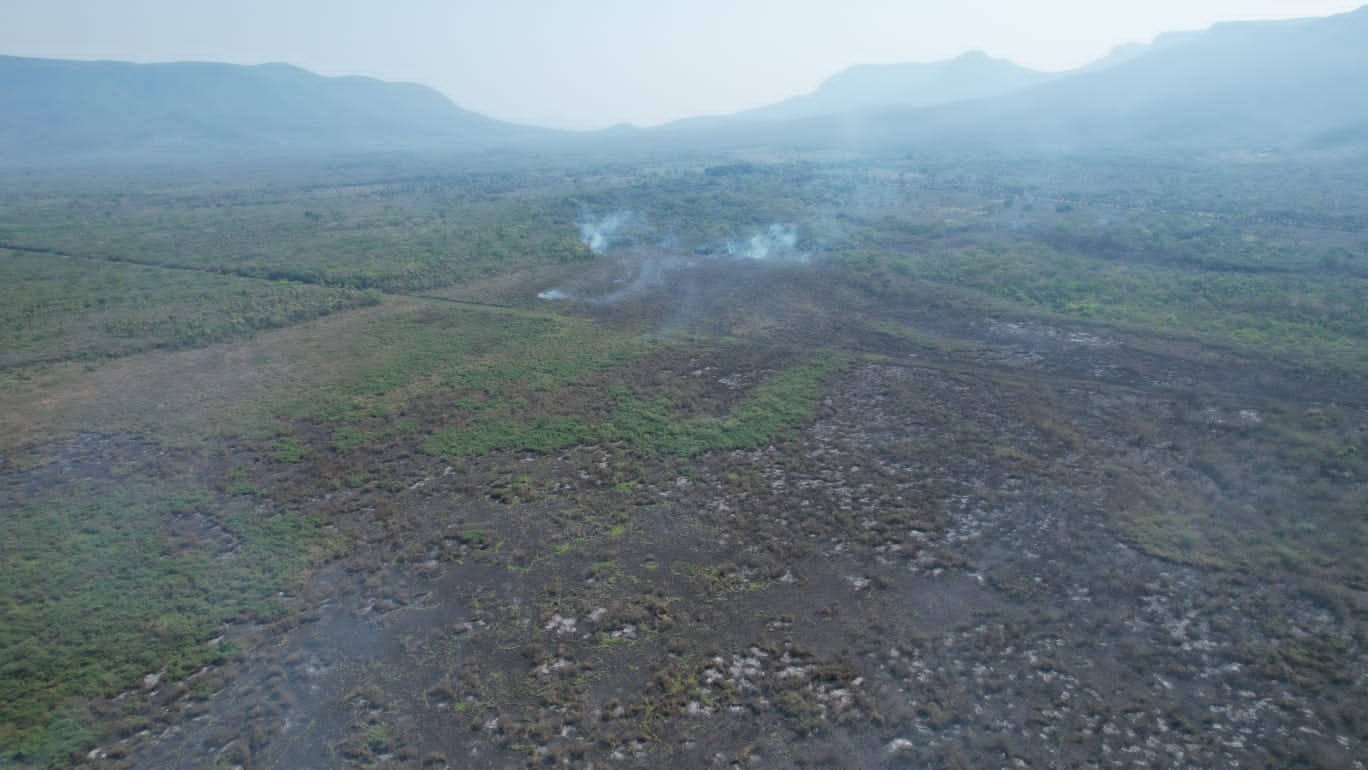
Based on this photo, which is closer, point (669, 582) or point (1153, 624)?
point (1153, 624)

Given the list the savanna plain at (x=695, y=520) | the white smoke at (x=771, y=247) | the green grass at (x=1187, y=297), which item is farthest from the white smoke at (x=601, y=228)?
the green grass at (x=1187, y=297)

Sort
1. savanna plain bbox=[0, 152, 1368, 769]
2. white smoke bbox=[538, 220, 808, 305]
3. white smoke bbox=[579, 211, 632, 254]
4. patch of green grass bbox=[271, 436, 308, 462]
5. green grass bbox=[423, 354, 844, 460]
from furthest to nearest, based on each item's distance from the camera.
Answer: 1. white smoke bbox=[579, 211, 632, 254]
2. white smoke bbox=[538, 220, 808, 305]
3. green grass bbox=[423, 354, 844, 460]
4. patch of green grass bbox=[271, 436, 308, 462]
5. savanna plain bbox=[0, 152, 1368, 769]

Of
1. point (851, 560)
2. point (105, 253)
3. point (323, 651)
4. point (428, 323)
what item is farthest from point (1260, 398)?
point (105, 253)

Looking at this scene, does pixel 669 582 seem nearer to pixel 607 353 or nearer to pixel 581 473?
pixel 581 473

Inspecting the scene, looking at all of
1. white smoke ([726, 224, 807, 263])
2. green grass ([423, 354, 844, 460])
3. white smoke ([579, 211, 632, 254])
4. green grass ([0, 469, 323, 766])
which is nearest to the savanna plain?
green grass ([0, 469, 323, 766])

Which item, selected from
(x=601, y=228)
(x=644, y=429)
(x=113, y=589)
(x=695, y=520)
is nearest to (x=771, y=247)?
(x=601, y=228)

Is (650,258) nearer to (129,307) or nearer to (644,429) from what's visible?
(644,429)

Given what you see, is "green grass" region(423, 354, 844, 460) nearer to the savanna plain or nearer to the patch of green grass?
the savanna plain

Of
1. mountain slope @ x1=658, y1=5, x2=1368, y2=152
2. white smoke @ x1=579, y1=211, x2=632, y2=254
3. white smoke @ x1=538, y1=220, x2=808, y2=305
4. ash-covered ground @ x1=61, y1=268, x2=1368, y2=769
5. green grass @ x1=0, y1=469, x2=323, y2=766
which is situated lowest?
ash-covered ground @ x1=61, y1=268, x2=1368, y2=769
